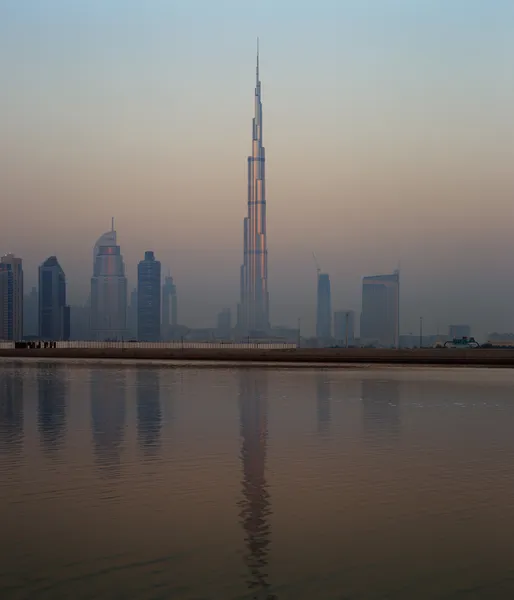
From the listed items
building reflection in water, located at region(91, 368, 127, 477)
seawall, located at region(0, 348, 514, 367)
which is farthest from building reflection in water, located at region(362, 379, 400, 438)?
seawall, located at region(0, 348, 514, 367)

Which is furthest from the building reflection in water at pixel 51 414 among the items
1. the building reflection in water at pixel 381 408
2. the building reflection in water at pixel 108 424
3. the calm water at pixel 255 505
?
the building reflection in water at pixel 381 408

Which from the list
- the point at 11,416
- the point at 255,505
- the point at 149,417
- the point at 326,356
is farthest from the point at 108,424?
the point at 326,356

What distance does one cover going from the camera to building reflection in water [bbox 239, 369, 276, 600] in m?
9.37

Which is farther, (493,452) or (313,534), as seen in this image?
(493,452)

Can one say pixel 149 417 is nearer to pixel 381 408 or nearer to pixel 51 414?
pixel 51 414

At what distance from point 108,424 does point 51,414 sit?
3.61m

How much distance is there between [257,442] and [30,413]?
31.2 feet

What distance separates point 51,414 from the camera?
1066 inches

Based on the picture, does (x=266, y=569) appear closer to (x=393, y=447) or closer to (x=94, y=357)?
(x=393, y=447)

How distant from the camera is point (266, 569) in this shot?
31.6ft

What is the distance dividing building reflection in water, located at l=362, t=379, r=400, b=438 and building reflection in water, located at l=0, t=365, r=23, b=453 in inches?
344

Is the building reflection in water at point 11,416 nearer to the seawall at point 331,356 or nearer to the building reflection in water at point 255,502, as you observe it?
the building reflection in water at point 255,502

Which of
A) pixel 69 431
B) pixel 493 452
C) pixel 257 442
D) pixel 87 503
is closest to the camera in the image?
pixel 87 503

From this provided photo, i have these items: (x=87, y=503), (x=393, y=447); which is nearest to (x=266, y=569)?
(x=87, y=503)
